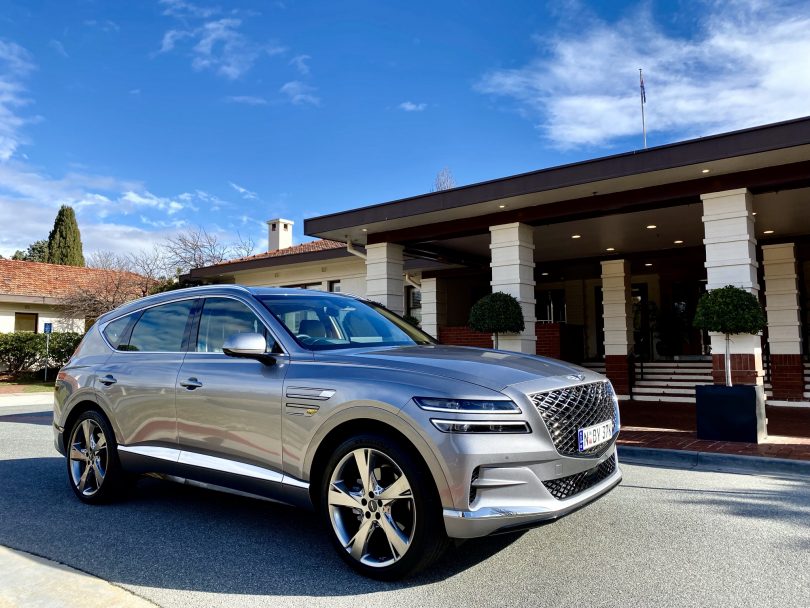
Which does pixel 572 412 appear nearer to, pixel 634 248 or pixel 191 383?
pixel 191 383

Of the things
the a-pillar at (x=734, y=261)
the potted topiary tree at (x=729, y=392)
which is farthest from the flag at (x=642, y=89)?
the potted topiary tree at (x=729, y=392)

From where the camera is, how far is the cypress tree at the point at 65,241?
4991 cm

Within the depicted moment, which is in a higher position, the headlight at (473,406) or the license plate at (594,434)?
the headlight at (473,406)

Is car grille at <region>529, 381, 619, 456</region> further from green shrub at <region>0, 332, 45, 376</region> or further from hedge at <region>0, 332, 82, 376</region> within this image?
green shrub at <region>0, 332, 45, 376</region>

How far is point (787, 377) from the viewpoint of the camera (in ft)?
39.2

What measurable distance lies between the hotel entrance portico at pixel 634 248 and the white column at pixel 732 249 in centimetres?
2

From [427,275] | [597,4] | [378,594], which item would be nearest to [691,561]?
[378,594]

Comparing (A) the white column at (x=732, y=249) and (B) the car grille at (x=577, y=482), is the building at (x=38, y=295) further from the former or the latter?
(B) the car grille at (x=577, y=482)

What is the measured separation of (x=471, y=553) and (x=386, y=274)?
9.45 meters

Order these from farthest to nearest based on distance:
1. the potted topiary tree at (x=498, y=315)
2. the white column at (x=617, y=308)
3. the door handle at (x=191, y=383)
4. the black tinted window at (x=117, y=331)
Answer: the white column at (x=617, y=308) → the potted topiary tree at (x=498, y=315) → the black tinted window at (x=117, y=331) → the door handle at (x=191, y=383)

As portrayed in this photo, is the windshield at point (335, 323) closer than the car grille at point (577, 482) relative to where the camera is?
No

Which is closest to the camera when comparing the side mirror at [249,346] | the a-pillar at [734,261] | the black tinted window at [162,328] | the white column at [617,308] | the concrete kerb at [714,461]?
the side mirror at [249,346]

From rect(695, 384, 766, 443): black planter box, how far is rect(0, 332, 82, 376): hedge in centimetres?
2332

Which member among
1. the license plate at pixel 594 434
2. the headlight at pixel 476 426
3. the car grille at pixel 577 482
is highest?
the headlight at pixel 476 426
